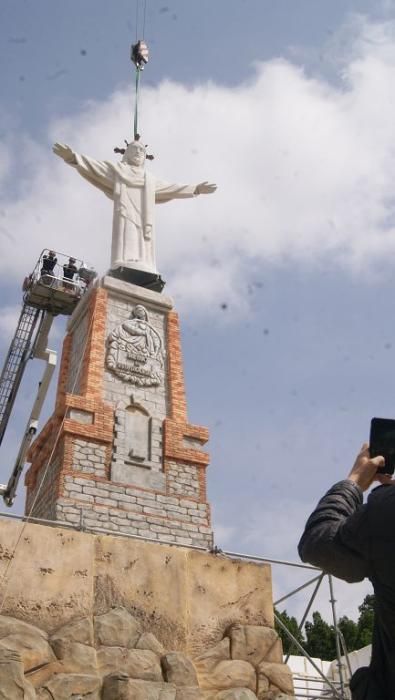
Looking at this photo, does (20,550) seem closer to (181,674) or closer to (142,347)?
(181,674)

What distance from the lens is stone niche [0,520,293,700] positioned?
586 cm

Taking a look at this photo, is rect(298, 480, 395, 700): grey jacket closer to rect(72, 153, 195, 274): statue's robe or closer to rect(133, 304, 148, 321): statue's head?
rect(133, 304, 148, 321): statue's head

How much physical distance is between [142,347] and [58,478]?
115 inches

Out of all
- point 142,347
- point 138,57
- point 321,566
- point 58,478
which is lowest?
point 321,566

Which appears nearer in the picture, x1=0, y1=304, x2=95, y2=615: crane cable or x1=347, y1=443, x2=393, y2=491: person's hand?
x1=347, y1=443, x2=393, y2=491: person's hand

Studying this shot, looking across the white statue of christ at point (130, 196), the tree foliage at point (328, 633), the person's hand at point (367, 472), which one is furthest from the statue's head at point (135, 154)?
the tree foliage at point (328, 633)

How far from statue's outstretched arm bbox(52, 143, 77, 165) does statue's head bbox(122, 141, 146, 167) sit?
43.1 inches

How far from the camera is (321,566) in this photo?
88.1 inches

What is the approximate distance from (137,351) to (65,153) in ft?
13.5

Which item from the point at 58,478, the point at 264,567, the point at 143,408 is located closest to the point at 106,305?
the point at 143,408

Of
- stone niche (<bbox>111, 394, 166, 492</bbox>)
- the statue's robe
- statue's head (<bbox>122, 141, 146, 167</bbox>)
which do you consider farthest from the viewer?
statue's head (<bbox>122, 141, 146, 167</bbox>)

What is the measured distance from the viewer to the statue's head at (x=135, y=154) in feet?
47.8

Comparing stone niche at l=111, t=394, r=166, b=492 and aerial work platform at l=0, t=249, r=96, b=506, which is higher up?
aerial work platform at l=0, t=249, r=96, b=506

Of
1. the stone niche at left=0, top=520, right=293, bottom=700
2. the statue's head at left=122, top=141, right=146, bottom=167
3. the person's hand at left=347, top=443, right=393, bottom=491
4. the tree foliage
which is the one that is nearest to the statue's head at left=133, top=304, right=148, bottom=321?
the statue's head at left=122, top=141, right=146, bottom=167
